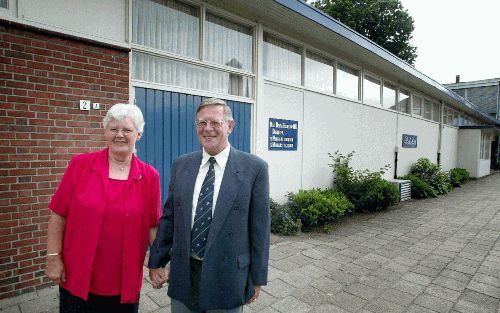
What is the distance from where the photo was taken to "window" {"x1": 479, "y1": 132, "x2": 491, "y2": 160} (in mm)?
19655

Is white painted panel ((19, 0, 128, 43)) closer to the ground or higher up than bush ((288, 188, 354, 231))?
higher up

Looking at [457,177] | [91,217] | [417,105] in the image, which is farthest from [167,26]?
[457,177]

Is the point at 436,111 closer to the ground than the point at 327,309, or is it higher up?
higher up

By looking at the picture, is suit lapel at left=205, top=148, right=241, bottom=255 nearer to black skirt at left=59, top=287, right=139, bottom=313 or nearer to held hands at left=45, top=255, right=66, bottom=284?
black skirt at left=59, top=287, right=139, bottom=313

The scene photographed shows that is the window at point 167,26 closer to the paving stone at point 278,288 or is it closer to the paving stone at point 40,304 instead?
the paving stone at point 40,304

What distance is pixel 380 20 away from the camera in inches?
923

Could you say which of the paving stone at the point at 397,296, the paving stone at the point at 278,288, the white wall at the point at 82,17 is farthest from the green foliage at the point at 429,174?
the white wall at the point at 82,17

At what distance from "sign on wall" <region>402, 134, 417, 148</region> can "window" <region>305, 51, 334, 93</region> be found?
212 inches

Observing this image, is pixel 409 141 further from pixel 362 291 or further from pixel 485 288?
pixel 362 291

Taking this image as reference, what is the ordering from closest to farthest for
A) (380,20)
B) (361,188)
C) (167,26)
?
1. (167,26)
2. (361,188)
3. (380,20)

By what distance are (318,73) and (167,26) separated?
425 centimetres

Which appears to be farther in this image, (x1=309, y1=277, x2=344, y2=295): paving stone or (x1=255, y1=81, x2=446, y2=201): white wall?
(x1=255, y1=81, x2=446, y2=201): white wall

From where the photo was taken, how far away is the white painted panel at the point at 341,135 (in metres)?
7.21

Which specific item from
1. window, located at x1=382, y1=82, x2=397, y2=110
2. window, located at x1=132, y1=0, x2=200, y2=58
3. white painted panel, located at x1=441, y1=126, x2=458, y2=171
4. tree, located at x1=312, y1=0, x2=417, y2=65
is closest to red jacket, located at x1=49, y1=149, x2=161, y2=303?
window, located at x1=132, y1=0, x2=200, y2=58
